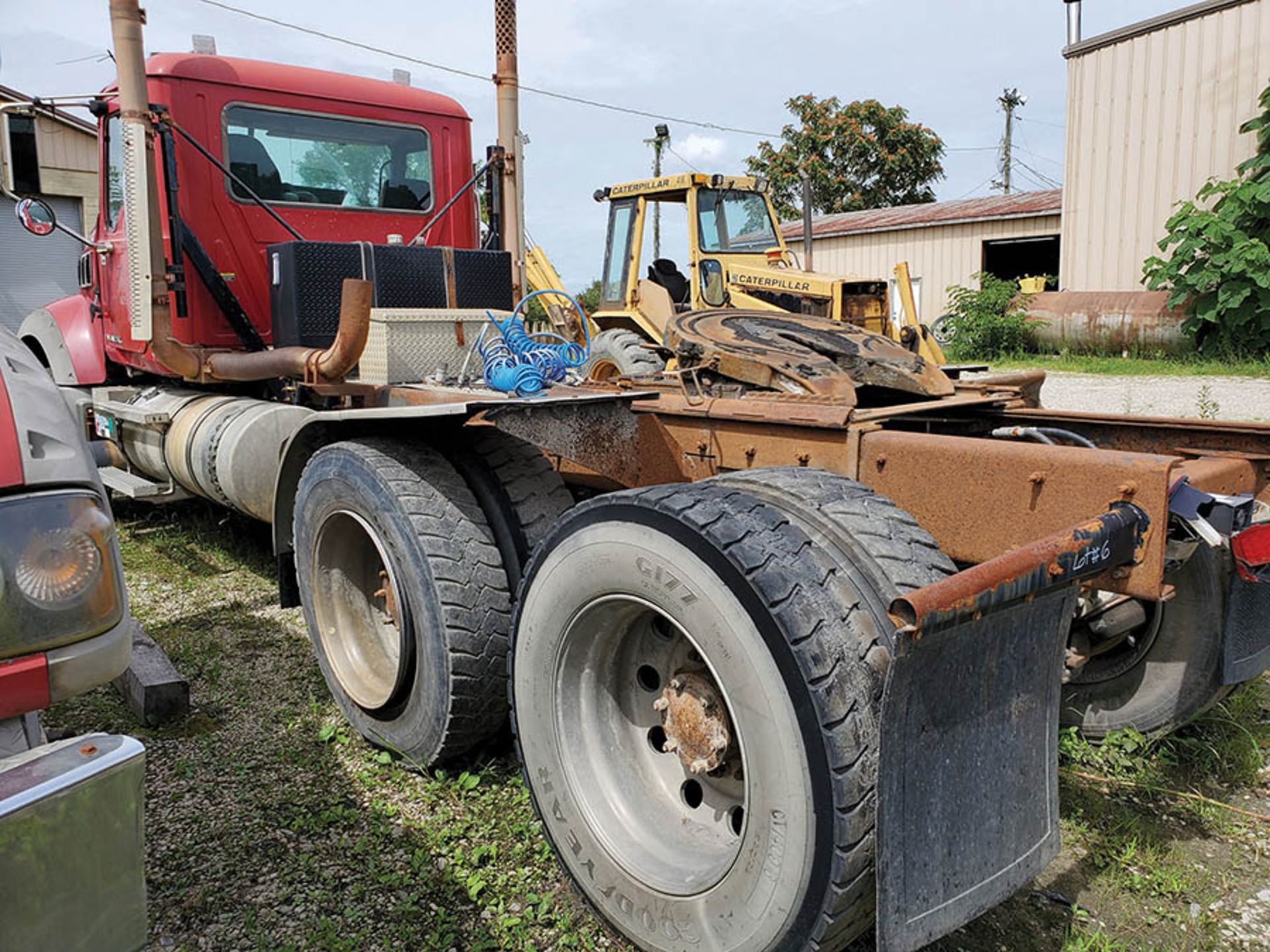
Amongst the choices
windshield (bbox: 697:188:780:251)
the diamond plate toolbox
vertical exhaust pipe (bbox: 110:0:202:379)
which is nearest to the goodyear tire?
the diamond plate toolbox

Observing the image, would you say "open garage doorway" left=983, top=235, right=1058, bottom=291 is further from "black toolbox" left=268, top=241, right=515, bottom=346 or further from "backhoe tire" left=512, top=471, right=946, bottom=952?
"backhoe tire" left=512, top=471, right=946, bottom=952

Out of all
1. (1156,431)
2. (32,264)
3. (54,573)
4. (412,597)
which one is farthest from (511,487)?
(32,264)

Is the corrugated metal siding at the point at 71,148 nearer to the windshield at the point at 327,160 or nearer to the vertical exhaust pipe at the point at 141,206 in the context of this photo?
the windshield at the point at 327,160

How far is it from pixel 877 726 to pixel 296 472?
2.73 m

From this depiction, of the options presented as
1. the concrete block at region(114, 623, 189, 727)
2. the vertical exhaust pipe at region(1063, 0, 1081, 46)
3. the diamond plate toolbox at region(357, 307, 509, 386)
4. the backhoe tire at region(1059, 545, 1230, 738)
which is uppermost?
the vertical exhaust pipe at region(1063, 0, 1081, 46)

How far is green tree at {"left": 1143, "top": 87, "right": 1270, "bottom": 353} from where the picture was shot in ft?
44.5

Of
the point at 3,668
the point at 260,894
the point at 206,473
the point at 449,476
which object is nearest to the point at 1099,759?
the point at 449,476

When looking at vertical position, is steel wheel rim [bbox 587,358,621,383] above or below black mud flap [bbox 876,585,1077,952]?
above

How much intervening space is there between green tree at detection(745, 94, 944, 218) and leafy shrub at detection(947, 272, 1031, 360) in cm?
1798

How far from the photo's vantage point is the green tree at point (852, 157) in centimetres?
3559

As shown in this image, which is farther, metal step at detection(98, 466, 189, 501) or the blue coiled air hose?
metal step at detection(98, 466, 189, 501)

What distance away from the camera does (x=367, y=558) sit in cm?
372

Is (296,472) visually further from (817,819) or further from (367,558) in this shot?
(817,819)

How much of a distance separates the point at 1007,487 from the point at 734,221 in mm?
8298
